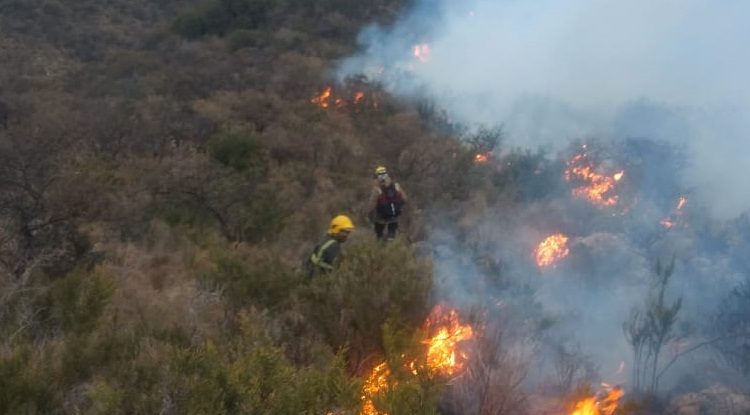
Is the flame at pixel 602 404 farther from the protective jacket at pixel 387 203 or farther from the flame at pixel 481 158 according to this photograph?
the flame at pixel 481 158

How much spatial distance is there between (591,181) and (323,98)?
25.5 ft

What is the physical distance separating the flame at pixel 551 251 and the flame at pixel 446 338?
257 cm

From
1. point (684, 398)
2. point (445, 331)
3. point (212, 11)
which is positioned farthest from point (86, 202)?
point (212, 11)

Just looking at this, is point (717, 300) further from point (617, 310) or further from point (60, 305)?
point (60, 305)

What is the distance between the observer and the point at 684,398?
18.1 feet

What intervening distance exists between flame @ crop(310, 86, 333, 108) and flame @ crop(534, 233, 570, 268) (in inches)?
330

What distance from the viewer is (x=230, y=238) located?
8.51 m

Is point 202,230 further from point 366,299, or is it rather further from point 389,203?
point 366,299

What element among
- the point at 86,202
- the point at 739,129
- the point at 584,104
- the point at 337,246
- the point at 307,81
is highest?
the point at 307,81

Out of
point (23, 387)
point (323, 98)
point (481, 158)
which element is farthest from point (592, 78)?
point (23, 387)

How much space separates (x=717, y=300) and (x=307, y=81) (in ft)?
41.0

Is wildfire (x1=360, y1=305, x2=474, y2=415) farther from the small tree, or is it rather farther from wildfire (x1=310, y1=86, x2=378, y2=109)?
wildfire (x1=310, y1=86, x2=378, y2=109)

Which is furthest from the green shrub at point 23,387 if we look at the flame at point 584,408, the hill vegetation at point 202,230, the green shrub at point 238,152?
the green shrub at point 238,152

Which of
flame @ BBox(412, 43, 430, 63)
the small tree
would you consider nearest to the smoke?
flame @ BBox(412, 43, 430, 63)
